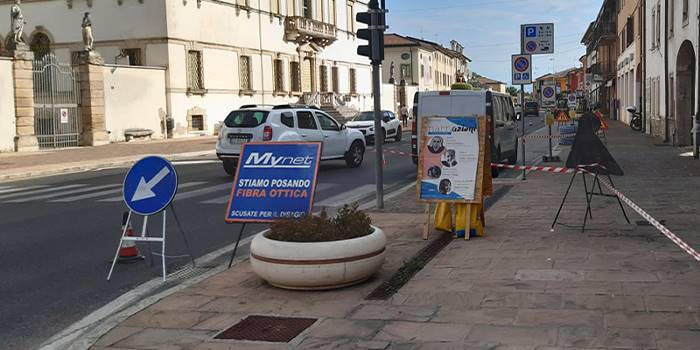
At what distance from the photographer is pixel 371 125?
3045 cm

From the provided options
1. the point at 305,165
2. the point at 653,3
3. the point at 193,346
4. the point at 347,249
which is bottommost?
the point at 193,346

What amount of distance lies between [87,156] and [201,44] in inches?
566

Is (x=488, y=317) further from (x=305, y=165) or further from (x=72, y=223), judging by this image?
(x=72, y=223)

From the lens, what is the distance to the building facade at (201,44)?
3591 cm

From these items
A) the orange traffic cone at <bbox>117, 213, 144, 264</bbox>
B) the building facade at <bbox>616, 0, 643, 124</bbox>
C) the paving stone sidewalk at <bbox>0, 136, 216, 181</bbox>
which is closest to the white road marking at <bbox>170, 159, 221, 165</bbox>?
the paving stone sidewalk at <bbox>0, 136, 216, 181</bbox>

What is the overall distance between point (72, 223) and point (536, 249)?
6.72 metres

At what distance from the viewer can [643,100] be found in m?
35.2

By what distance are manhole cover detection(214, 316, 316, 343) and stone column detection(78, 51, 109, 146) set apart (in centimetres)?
2678

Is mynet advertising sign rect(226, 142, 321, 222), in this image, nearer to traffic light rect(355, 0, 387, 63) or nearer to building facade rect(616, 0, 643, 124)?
traffic light rect(355, 0, 387, 63)

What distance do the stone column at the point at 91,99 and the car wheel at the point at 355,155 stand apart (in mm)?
14723

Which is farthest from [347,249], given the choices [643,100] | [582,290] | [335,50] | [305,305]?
[335,50]

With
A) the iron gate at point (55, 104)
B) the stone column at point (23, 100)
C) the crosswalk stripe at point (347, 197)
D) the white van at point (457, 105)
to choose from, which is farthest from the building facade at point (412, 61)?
the crosswalk stripe at point (347, 197)

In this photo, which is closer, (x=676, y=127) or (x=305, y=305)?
(x=305, y=305)

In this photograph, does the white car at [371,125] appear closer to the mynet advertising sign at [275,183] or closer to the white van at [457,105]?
the white van at [457,105]
